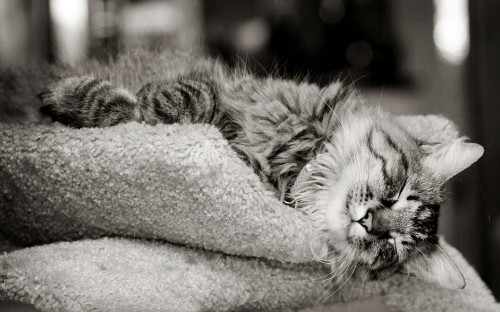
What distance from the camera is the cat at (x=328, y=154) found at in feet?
3.79

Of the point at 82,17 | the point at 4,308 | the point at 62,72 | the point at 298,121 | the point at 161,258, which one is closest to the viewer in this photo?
the point at 4,308

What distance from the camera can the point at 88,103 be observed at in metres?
1.21

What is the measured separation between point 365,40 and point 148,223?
257cm

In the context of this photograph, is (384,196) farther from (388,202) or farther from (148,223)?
(148,223)

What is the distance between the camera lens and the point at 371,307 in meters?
1.25

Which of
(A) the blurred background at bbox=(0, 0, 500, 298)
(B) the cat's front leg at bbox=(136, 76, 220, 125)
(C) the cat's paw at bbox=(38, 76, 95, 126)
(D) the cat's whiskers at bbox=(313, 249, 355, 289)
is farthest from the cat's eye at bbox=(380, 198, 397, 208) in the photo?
(A) the blurred background at bbox=(0, 0, 500, 298)

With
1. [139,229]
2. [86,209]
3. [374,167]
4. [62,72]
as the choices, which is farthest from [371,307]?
[62,72]

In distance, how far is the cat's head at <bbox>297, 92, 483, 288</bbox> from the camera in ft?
3.80

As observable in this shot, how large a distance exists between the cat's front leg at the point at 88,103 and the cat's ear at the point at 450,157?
0.78 m

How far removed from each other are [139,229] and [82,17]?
269cm

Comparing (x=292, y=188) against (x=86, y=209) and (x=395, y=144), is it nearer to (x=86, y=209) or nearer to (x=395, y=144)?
(x=395, y=144)

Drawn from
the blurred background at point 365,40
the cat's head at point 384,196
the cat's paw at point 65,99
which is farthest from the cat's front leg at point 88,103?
the blurred background at point 365,40

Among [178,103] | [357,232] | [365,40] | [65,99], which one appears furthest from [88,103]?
[365,40]

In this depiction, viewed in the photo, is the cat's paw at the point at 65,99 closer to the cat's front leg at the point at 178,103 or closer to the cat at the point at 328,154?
the cat at the point at 328,154
